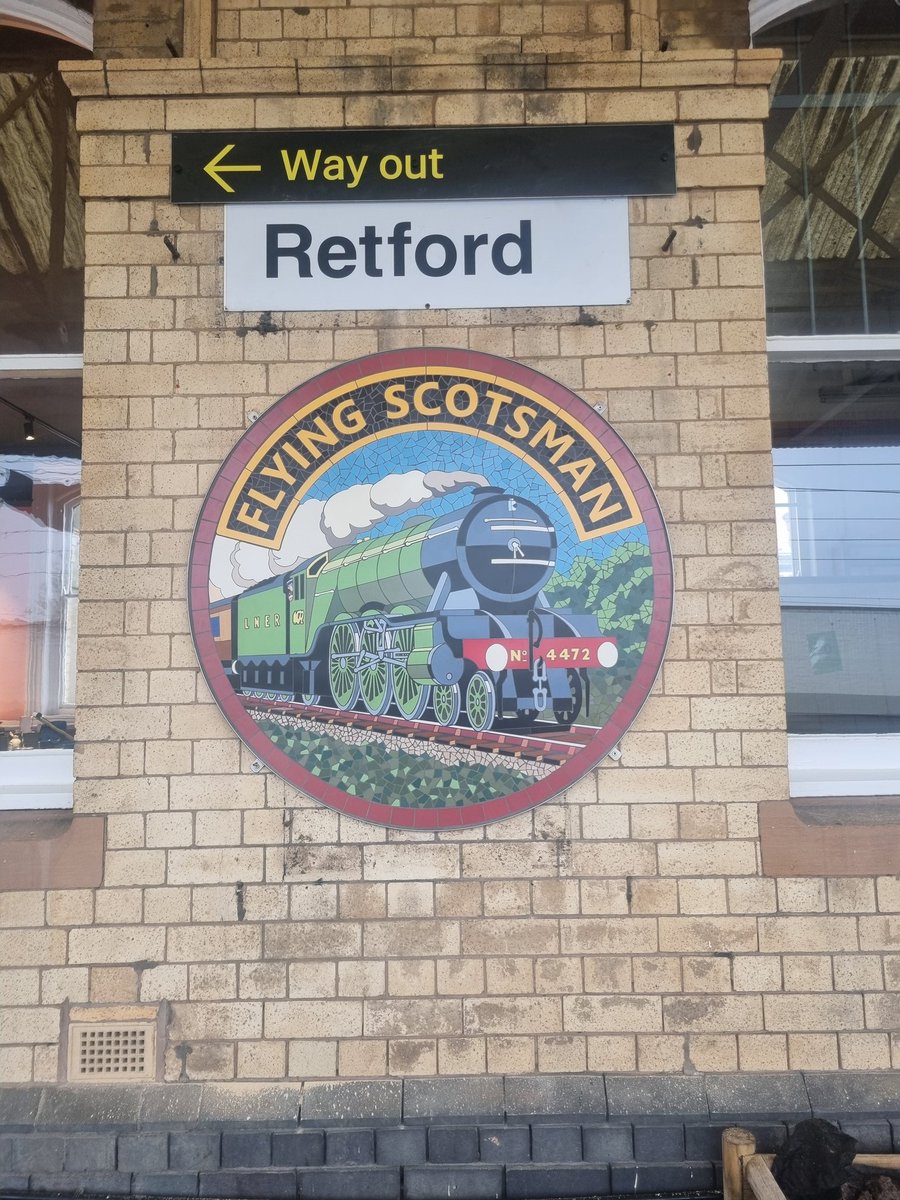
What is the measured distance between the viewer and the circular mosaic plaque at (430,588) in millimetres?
3807

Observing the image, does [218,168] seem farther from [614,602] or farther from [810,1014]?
[810,1014]

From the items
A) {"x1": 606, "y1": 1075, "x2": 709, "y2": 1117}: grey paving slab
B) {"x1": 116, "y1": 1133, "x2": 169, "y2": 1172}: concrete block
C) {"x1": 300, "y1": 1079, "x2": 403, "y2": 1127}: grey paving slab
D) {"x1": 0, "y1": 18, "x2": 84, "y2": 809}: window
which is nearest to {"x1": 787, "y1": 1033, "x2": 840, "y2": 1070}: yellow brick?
{"x1": 606, "y1": 1075, "x2": 709, "y2": 1117}: grey paving slab

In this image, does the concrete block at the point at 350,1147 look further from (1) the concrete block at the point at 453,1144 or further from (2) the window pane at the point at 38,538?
(2) the window pane at the point at 38,538

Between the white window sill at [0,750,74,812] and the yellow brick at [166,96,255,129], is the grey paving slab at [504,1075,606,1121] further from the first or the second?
the yellow brick at [166,96,255,129]

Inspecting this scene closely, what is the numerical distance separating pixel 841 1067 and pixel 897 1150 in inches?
13.5

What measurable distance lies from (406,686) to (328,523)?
0.85 metres

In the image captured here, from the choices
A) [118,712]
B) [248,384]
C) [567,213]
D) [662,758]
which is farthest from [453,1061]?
[567,213]

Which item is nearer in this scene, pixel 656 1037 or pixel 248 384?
pixel 656 1037

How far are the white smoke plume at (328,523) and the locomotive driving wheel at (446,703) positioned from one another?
31.9 inches

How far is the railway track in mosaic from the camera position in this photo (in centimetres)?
380

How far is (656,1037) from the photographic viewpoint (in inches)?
144

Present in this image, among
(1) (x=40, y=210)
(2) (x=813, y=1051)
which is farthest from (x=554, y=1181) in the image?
(1) (x=40, y=210)

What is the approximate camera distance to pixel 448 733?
383 cm

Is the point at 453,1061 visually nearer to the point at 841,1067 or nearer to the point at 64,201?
the point at 841,1067
